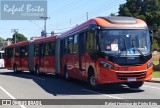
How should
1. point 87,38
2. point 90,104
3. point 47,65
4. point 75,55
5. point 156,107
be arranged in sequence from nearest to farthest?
point 156,107
point 90,104
point 87,38
point 75,55
point 47,65

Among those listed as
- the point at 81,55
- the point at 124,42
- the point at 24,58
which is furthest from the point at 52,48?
the point at 124,42

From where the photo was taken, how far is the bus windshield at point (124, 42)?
15852 mm

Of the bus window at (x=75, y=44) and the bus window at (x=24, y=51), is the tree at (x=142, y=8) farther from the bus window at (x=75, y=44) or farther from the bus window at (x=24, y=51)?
the bus window at (x=75, y=44)

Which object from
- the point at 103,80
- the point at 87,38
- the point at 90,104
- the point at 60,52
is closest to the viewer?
the point at 90,104

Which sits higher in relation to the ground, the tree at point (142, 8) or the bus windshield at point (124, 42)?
the tree at point (142, 8)

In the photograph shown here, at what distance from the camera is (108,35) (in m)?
16.1

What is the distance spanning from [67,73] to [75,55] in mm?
2834

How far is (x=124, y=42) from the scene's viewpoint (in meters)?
16.0

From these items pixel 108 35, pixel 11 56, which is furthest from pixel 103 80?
pixel 11 56

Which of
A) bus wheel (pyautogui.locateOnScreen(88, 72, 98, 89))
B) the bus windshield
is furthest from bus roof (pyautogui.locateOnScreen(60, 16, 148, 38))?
bus wheel (pyautogui.locateOnScreen(88, 72, 98, 89))

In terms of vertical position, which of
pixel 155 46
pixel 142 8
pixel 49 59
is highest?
pixel 142 8

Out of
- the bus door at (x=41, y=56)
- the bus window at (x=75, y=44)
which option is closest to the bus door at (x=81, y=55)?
the bus window at (x=75, y=44)

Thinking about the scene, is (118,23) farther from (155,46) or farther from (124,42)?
(155,46)

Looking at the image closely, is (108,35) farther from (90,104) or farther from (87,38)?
(90,104)
